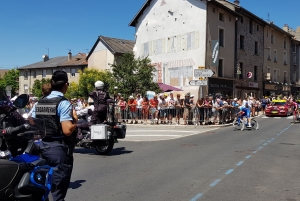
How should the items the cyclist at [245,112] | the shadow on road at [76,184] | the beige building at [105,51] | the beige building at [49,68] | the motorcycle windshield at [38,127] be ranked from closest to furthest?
the motorcycle windshield at [38,127] < the shadow on road at [76,184] < the cyclist at [245,112] < the beige building at [105,51] < the beige building at [49,68]

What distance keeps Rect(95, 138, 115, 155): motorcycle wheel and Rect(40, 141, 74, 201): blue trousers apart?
5.70m

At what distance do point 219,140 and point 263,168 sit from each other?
17.9 feet

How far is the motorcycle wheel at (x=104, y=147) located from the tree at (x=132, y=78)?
63.5 ft

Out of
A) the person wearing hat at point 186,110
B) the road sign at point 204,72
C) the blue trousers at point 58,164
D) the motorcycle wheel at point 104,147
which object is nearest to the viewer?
the blue trousers at point 58,164

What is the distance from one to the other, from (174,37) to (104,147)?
84.3 ft

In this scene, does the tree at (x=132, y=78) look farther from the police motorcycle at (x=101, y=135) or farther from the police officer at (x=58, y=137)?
the police officer at (x=58, y=137)

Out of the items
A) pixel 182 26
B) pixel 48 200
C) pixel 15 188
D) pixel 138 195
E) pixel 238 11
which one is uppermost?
pixel 238 11

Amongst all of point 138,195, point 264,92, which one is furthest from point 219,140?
point 264,92

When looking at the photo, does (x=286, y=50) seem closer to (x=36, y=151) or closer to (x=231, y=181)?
(x=231, y=181)

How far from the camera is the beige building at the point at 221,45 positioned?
32356 mm

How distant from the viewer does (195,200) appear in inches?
225

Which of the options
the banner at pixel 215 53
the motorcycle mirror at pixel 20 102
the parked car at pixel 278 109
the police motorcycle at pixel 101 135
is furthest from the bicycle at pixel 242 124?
the banner at pixel 215 53

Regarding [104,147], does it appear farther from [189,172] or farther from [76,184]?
[76,184]

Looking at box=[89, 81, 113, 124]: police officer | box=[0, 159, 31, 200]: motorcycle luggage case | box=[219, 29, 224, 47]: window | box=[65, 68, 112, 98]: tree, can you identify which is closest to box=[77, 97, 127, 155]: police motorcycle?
box=[89, 81, 113, 124]: police officer
